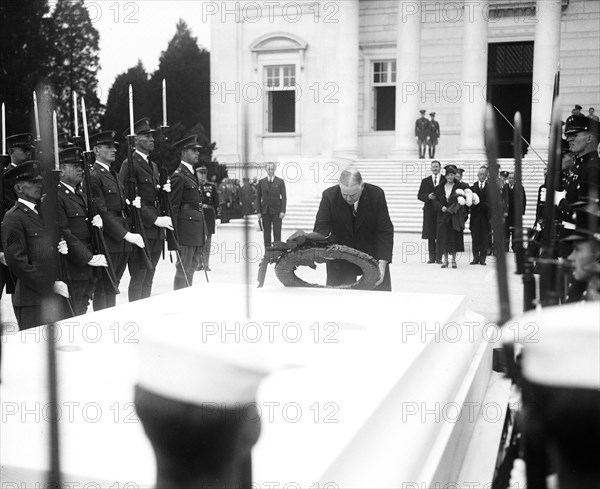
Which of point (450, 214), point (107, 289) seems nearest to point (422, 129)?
point (450, 214)

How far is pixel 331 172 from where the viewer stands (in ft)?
73.1

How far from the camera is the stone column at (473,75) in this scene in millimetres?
22453

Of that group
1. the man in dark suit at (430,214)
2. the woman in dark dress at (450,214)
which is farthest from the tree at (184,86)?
the woman in dark dress at (450,214)

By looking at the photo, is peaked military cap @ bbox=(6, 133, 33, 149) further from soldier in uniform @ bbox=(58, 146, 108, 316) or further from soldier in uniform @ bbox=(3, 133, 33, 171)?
soldier in uniform @ bbox=(58, 146, 108, 316)

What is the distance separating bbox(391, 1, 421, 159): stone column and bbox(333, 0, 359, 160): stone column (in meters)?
1.50

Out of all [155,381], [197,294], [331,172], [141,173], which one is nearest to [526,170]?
[331,172]

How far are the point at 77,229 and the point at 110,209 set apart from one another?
2.73ft

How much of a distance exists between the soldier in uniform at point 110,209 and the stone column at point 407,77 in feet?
56.4

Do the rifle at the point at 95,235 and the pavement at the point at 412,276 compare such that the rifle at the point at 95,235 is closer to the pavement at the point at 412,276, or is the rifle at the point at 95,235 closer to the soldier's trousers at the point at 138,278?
the soldier's trousers at the point at 138,278

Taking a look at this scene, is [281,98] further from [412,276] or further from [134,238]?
[134,238]

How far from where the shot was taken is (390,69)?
2617cm

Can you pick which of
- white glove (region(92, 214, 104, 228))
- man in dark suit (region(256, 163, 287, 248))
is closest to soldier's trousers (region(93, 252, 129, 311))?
white glove (region(92, 214, 104, 228))

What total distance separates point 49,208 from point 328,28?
1022 inches

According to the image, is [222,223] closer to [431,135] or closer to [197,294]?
[431,135]
